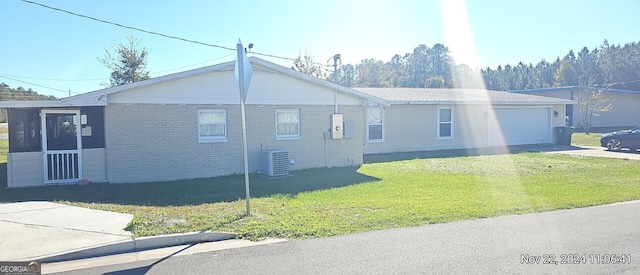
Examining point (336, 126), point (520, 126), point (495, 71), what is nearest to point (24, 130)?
point (336, 126)

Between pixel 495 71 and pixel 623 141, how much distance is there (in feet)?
242

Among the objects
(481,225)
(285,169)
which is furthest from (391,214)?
(285,169)

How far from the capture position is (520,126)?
992 inches

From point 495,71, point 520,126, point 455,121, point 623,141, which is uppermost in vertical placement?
point 495,71

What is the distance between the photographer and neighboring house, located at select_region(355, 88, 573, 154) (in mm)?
21297

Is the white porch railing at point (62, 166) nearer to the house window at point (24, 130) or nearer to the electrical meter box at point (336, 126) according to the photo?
the house window at point (24, 130)

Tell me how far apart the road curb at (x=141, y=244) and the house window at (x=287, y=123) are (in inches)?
323

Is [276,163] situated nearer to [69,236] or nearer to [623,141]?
[69,236]

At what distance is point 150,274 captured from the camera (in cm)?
542

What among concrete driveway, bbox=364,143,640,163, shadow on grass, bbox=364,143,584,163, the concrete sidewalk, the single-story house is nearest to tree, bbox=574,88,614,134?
concrete driveway, bbox=364,143,640,163

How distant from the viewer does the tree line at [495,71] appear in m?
67.7

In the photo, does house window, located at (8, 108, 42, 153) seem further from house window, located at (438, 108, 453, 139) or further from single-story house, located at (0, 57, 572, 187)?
house window, located at (438, 108, 453, 139)

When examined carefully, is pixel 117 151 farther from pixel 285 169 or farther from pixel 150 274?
pixel 150 274

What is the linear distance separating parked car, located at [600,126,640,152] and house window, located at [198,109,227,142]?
1855 centimetres
